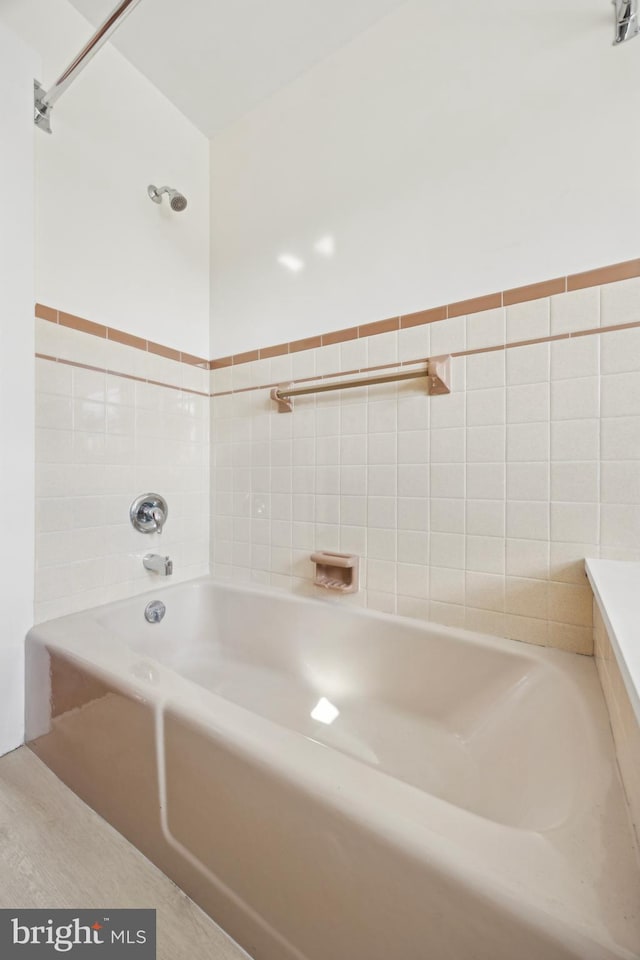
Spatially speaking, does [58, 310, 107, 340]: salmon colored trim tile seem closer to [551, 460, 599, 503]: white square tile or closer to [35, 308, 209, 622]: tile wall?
[35, 308, 209, 622]: tile wall

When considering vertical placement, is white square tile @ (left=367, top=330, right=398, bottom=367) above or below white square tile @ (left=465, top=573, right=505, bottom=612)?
above

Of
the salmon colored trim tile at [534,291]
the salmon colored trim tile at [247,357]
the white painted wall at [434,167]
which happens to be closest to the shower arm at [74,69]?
the white painted wall at [434,167]

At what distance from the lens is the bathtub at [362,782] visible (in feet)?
1.55

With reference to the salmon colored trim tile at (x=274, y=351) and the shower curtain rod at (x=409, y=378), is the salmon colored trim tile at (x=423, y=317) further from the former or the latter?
the salmon colored trim tile at (x=274, y=351)

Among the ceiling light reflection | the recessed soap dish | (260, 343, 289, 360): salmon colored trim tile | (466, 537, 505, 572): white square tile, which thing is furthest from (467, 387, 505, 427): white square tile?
the ceiling light reflection

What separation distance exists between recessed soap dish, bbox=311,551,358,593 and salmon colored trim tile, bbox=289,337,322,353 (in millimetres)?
837

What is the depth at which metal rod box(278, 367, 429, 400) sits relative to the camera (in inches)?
49.8

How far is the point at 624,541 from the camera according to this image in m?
1.02

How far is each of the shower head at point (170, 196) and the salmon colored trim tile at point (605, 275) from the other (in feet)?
4.69

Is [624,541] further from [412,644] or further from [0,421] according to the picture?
[0,421]

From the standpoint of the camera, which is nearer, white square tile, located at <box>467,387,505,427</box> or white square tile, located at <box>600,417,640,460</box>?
white square tile, located at <box>600,417,640,460</box>

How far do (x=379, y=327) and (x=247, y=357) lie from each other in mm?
650

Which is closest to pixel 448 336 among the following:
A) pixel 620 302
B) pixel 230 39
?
pixel 620 302

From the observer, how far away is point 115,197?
1488mm
